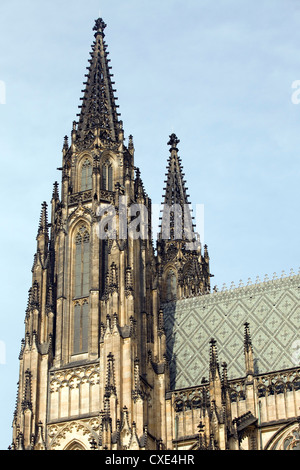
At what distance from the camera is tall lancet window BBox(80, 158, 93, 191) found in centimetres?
4381

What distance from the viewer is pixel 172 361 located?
4222 cm

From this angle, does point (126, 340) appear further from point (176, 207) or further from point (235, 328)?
point (176, 207)

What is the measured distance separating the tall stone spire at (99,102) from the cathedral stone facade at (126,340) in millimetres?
80

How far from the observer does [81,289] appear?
136ft

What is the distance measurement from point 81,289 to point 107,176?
531 centimetres

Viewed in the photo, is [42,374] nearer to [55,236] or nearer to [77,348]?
[77,348]

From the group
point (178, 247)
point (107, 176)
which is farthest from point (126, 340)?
point (178, 247)

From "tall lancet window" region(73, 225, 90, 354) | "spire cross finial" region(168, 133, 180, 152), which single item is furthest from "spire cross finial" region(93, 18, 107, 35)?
Answer: "tall lancet window" region(73, 225, 90, 354)

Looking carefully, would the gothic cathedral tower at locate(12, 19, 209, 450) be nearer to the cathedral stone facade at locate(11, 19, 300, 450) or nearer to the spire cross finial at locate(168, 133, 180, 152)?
the cathedral stone facade at locate(11, 19, 300, 450)

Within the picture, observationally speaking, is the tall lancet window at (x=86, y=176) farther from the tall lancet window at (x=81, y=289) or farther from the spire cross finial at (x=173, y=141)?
the spire cross finial at (x=173, y=141)

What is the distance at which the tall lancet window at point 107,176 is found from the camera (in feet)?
143

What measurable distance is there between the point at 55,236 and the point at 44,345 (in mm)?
4924

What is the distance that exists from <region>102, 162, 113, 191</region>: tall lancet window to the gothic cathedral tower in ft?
0.17

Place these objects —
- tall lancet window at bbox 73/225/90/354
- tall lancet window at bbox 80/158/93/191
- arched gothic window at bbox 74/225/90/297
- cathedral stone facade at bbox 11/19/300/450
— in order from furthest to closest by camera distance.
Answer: tall lancet window at bbox 80/158/93/191 → arched gothic window at bbox 74/225/90/297 → tall lancet window at bbox 73/225/90/354 → cathedral stone facade at bbox 11/19/300/450
